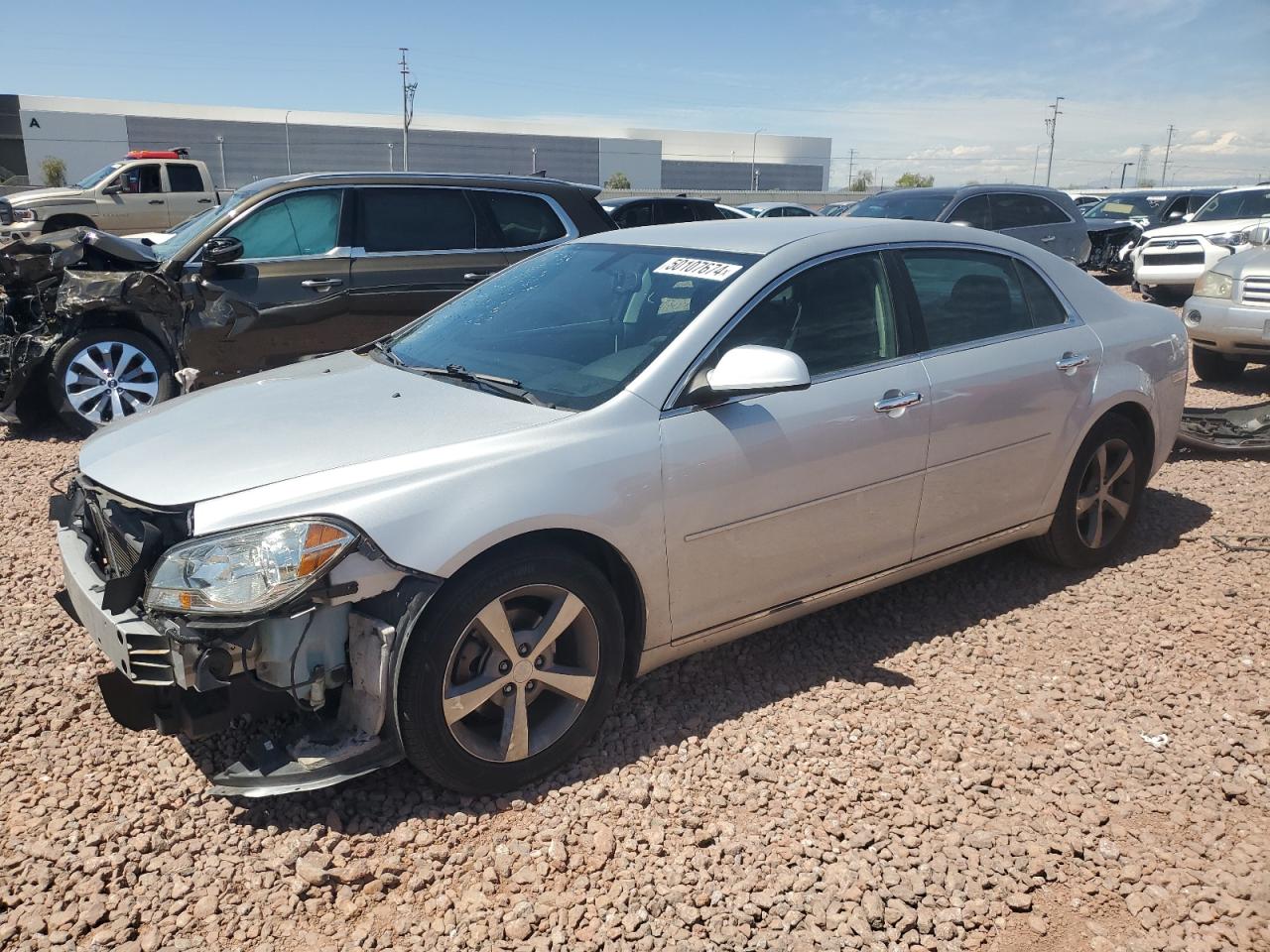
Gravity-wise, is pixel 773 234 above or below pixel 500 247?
above

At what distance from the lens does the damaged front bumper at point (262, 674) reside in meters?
2.71

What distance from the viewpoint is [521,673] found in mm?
3031

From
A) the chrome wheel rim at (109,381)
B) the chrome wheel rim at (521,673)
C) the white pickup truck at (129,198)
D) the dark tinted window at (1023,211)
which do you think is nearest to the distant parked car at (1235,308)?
the dark tinted window at (1023,211)

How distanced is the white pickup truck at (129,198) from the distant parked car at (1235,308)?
19542 millimetres

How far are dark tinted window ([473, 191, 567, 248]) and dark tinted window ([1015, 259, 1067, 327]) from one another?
439 centimetres

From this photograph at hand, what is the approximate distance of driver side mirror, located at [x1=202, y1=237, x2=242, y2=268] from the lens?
6992 mm

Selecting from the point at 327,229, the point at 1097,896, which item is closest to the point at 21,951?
the point at 1097,896

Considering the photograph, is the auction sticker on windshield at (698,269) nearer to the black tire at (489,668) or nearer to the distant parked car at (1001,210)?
the black tire at (489,668)

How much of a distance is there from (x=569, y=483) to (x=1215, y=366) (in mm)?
8482

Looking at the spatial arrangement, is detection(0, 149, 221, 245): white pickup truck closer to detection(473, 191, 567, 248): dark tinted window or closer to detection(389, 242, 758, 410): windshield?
detection(473, 191, 567, 248): dark tinted window

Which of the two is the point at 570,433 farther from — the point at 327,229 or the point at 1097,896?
the point at 327,229

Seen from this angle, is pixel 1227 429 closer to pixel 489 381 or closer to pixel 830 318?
pixel 830 318

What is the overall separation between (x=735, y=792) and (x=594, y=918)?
2.25 ft

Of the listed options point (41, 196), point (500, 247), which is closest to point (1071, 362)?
point (500, 247)
